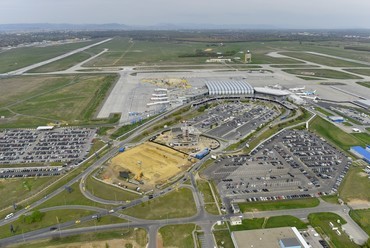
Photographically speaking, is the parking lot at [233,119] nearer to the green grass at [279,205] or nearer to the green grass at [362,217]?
the green grass at [279,205]

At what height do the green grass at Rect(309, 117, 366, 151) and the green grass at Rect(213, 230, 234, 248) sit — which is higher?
the green grass at Rect(309, 117, 366, 151)

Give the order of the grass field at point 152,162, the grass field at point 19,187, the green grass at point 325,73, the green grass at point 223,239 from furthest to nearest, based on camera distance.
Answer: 1. the green grass at point 325,73
2. the grass field at point 152,162
3. the grass field at point 19,187
4. the green grass at point 223,239

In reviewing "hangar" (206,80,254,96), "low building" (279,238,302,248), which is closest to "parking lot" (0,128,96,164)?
"low building" (279,238,302,248)

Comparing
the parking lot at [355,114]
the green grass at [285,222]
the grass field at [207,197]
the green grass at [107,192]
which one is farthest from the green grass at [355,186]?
the green grass at [107,192]

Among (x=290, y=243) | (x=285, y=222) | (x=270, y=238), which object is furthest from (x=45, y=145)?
(x=290, y=243)

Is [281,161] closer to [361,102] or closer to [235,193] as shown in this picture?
[235,193]

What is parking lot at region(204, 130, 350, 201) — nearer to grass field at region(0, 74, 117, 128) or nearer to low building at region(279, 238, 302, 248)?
low building at region(279, 238, 302, 248)
